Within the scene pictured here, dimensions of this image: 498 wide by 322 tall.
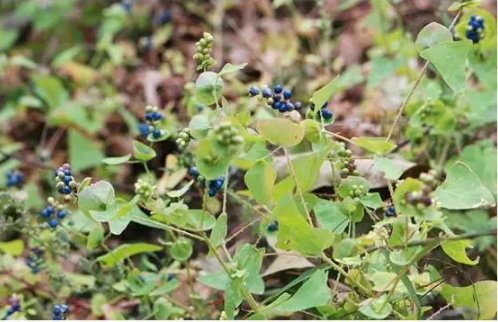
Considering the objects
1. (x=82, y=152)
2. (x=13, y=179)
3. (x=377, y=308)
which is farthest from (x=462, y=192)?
(x=82, y=152)

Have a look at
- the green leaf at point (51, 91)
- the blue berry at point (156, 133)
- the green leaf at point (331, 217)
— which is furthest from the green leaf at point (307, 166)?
the green leaf at point (51, 91)

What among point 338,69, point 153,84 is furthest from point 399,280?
point 153,84

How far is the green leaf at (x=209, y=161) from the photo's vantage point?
99cm

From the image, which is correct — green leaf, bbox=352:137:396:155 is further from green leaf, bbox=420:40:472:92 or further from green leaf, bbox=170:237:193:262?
green leaf, bbox=170:237:193:262

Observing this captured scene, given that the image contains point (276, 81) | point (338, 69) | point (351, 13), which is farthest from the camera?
point (351, 13)

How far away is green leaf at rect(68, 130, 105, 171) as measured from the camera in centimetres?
231

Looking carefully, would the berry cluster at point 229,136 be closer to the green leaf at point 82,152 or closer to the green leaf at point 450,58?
the green leaf at point 450,58

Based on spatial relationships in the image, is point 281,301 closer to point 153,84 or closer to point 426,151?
point 426,151

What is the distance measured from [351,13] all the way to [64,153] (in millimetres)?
1021

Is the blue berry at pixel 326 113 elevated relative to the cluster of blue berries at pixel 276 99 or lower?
lower

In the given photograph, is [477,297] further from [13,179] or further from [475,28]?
[13,179]

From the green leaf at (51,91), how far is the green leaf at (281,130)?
1554 mm

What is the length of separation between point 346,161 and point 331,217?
87 mm

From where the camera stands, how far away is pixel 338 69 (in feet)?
7.72
